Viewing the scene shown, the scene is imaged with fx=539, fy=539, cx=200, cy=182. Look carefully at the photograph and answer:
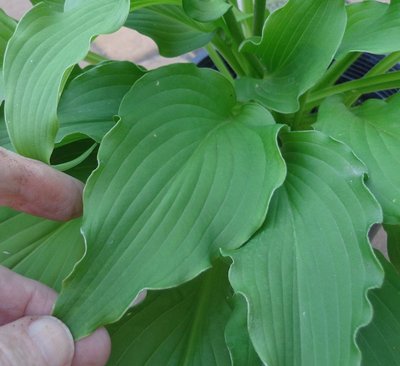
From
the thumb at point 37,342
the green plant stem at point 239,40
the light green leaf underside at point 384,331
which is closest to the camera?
the thumb at point 37,342

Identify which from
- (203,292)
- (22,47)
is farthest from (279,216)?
(22,47)

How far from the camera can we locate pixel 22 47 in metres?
0.50

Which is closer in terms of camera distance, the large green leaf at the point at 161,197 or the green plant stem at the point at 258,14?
the large green leaf at the point at 161,197

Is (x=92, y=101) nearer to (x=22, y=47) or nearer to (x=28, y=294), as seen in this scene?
(x=22, y=47)

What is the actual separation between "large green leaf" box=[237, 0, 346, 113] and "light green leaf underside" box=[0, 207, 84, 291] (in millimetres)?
243

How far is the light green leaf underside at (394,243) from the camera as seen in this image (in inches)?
23.7

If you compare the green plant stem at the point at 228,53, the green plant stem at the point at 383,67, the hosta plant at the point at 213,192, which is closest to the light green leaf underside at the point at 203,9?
the hosta plant at the point at 213,192

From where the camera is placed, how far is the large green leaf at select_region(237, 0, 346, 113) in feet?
1.79

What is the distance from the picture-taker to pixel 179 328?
57 cm

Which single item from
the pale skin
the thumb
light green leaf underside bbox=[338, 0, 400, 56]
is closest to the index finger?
the pale skin

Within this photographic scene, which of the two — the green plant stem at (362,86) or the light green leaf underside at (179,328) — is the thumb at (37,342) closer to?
the light green leaf underside at (179,328)

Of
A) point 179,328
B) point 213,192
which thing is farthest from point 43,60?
point 179,328

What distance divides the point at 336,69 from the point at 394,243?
0.81ft

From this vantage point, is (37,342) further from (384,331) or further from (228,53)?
(228,53)
